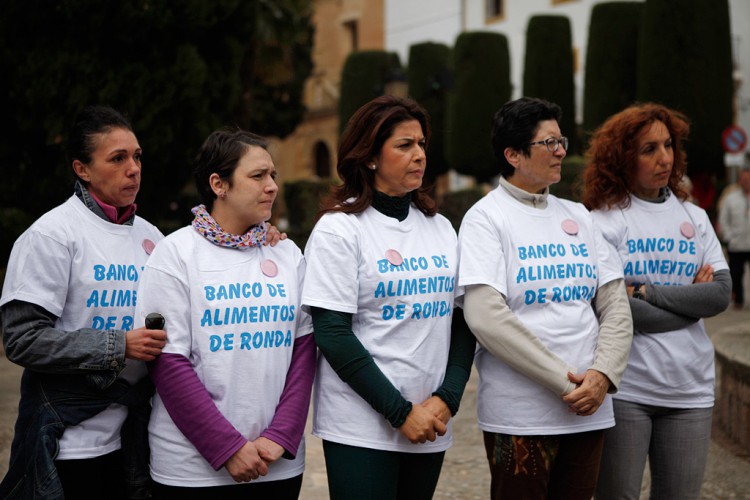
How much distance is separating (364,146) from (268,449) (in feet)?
3.46

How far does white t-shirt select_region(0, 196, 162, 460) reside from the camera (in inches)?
117

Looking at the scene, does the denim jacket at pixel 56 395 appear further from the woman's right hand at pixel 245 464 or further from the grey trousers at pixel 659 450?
the grey trousers at pixel 659 450

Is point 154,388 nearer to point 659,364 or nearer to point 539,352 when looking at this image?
point 539,352

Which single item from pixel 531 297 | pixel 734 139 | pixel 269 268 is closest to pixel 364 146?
pixel 269 268

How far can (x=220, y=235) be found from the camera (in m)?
3.01

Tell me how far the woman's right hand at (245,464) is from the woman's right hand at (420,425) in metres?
0.46

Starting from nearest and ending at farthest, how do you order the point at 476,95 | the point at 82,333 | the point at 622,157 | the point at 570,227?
the point at 82,333
the point at 570,227
the point at 622,157
the point at 476,95

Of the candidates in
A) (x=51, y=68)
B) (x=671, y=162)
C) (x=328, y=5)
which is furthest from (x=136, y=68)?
(x=328, y=5)

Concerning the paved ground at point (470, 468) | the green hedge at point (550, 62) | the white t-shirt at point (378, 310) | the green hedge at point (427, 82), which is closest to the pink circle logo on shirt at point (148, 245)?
the white t-shirt at point (378, 310)

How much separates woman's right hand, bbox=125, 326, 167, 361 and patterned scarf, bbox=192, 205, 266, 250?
35 centimetres

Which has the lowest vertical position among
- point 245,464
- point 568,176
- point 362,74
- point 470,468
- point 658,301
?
point 470,468

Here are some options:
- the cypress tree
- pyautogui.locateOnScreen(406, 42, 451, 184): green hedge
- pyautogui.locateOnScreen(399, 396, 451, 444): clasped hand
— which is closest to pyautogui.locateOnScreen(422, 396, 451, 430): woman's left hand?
pyautogui.locateOnScreen(399, 396, 451, 444): clasped hand

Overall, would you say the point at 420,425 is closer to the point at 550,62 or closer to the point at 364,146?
the point at 364,146

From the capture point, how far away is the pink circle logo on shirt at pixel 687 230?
3736 mm
